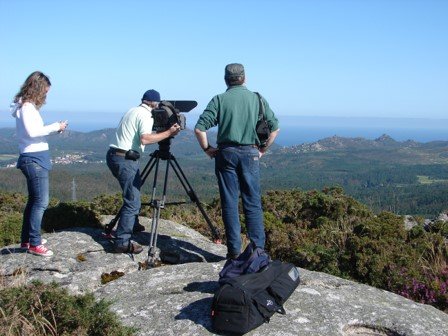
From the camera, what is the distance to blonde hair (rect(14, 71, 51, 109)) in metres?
5.62

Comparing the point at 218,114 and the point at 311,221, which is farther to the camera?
the point at 311,221

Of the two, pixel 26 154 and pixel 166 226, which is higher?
pixel 26 154

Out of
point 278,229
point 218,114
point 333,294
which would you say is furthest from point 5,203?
point 333,294

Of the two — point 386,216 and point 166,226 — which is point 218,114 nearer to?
point 166,226

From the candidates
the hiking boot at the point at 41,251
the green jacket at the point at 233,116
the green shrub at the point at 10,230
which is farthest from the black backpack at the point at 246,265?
the green shrub at the point at 10,230

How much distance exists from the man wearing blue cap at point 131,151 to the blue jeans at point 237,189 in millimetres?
865

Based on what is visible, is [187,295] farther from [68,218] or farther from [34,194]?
[68,218]

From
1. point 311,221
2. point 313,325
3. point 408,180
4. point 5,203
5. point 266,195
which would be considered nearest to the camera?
point 313,325

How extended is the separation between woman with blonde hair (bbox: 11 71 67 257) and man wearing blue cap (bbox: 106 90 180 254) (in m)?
0.74

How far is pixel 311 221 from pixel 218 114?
14.3 ft

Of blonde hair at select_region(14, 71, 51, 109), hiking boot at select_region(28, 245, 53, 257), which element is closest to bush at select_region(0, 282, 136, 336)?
hiking boot at select_region(28, 245, 53, 257)

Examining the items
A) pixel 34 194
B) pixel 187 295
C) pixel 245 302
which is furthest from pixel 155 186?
pixel 245 302

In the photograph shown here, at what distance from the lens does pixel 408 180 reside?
162m

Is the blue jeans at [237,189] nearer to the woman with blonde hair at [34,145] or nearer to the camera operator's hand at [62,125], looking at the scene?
the camera operator's hand at [62,125]
